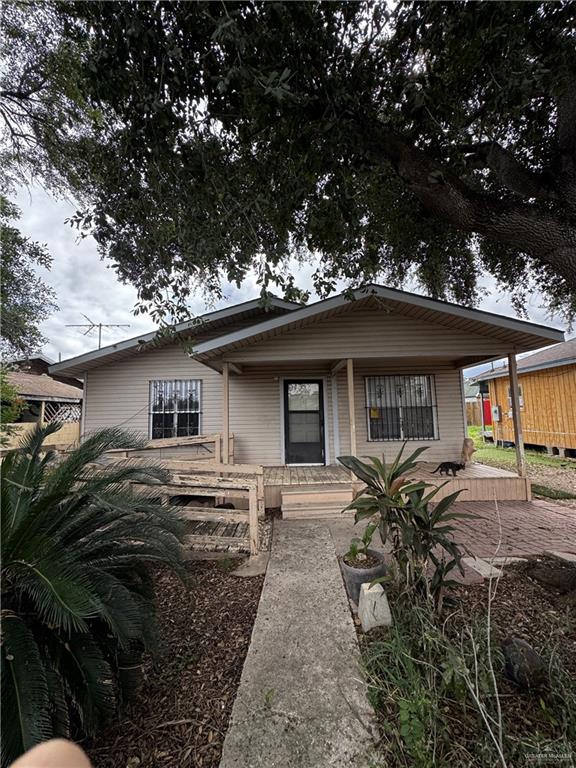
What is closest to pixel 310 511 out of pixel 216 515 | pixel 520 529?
pixel 216 515

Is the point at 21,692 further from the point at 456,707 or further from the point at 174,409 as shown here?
the point at 174,409

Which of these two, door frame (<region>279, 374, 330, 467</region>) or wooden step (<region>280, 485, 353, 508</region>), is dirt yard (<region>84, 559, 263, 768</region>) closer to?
wooden step (<region>280, 485, 353, 508</region>)

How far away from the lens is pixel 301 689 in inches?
83.7

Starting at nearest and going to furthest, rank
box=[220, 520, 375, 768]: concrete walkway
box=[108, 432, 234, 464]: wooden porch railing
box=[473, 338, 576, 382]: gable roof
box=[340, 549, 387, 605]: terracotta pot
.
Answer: box=[220, 520, 375, 768]: concrete walkway → box=[340, 549, 387, 605]: terracotta pot → box=[108, 432, 234, 464]: wooden porch railing → box=[473, 338, 576, 382]: gable roof

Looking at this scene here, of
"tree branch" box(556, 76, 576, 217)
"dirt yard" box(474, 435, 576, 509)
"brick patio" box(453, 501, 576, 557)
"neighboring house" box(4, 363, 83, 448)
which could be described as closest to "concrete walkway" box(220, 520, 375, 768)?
"brick patio" box(453, 501, 576, 557)

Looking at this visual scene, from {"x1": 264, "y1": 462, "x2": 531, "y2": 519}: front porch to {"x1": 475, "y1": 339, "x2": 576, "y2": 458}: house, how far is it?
14.2 ft

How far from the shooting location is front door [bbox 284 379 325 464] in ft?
27.7

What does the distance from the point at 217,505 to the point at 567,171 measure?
22.5 ft

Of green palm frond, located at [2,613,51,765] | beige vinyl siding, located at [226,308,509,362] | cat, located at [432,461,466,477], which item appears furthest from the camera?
cat, located at [432,461,466,477]

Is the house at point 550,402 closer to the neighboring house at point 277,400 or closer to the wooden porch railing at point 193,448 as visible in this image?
the neighboring house at point 277,400

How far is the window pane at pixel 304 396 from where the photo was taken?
28.3 ft

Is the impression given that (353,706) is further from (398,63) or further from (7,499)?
(398,63)

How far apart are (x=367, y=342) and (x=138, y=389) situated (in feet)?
18.6

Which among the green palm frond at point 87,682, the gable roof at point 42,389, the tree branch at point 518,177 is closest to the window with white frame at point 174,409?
the green palm frond at point 87,682
